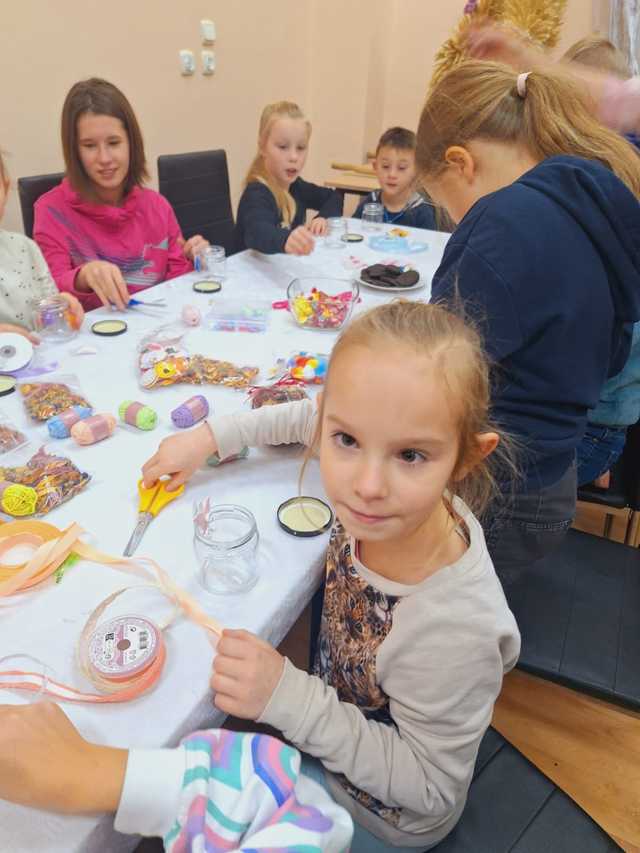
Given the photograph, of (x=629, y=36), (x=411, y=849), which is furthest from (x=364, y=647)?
(x=629, y=36)

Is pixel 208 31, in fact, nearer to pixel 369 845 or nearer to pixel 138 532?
pixel 138 532

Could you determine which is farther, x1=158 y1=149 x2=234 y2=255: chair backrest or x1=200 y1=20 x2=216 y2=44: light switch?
x1=200 y1=20 x2=216 y2=44: light switch

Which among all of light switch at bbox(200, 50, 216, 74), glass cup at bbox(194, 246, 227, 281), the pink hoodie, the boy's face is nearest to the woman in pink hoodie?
the pink hoodie

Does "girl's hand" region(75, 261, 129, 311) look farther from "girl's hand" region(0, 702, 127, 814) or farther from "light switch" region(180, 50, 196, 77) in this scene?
"light switch" region(180, 50, 196, 77)

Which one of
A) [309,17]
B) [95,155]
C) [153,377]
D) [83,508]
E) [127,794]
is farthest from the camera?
[309,17]

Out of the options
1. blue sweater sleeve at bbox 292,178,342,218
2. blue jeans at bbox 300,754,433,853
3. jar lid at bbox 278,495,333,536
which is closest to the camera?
blue jeans at bbox 300,754,433,853

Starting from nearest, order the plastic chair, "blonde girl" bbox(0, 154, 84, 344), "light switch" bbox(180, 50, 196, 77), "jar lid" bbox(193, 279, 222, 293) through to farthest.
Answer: the plastic chair
"blonde girl" bbox(0, 154, 84, 344)
"jar lid" bbox(193, 279, 222, 293)
"light switch" bbox(180, 50, 196, 77)

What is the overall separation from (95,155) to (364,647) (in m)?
1.72

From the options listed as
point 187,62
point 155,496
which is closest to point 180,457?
point 155,496

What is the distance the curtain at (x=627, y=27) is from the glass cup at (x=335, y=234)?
2.60 meters

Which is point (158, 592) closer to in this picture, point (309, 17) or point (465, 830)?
point (465, 830)

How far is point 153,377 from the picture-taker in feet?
3.70

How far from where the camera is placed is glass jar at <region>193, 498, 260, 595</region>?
27.9 inches

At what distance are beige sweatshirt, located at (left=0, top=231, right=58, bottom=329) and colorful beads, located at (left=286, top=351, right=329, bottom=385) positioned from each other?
2.42ft
